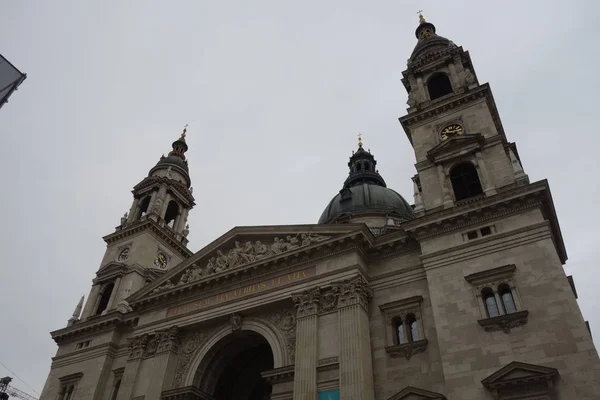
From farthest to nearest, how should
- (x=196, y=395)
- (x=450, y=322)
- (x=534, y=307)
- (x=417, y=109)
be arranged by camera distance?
(x=417, y=109) < (x=196, y=395) < (x=450, y=322) < (x=534, y=307)

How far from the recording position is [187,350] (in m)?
27.4

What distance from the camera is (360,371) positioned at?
66.7 feet

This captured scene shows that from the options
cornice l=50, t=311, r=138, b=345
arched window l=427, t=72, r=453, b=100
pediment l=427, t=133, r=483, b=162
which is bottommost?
cornice l=50, t=311, r=138, b=345

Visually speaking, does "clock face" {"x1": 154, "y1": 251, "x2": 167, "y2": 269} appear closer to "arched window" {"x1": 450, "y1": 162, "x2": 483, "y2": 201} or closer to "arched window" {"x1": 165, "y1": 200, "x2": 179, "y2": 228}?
"arched window" {"x1": 165, "y1": 200, "x2": 179, "y2": 228}

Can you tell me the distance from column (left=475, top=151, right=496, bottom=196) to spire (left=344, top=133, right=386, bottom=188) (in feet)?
87.5

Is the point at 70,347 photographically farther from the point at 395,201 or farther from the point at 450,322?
the point at 395,201

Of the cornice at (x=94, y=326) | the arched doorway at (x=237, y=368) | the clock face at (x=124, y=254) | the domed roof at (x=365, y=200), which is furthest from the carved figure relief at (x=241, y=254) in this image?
the domed roof at (x=365, y=200)

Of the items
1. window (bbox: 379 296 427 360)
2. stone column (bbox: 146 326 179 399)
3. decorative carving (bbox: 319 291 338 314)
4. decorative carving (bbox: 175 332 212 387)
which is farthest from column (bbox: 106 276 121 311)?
window (bbox: 379 296 427 360)

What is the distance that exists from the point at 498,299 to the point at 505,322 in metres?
1.21

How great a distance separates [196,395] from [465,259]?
15081mm

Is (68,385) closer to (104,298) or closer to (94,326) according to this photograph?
(94,326)

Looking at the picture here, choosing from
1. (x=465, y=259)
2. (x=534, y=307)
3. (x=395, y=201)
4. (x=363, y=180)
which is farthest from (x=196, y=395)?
(x=363, y=180)

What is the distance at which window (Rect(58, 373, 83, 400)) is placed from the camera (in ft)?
103

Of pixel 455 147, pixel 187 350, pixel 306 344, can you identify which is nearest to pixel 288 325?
pixel 306 344
